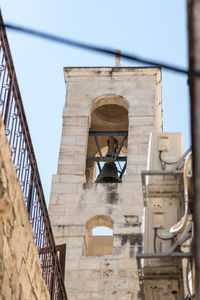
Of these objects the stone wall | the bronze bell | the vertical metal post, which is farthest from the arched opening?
the vertical metal post

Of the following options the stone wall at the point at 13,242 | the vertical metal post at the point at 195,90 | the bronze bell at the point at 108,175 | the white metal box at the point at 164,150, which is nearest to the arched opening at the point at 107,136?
the bronze bell at the point at 108,175

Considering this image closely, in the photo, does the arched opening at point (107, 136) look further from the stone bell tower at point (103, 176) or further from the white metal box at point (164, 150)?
the white metal box at point (164, 150)

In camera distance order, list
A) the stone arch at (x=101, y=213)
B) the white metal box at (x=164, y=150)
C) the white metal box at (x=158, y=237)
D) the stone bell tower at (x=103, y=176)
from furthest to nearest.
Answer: the stone arch at (x=101, y=213)
the stone bell tower at (x=103, y=176)
the white metal box at (x=164, y=150)
the white metal box at (x=158, y=237)

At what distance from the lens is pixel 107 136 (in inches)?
658

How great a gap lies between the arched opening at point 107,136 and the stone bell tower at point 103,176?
23 millimetres

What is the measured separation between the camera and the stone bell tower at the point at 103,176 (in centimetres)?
1273

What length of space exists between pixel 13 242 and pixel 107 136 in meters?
10.9

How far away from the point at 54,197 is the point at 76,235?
111 centimetres

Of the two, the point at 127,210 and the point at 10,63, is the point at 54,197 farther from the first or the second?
the point at 10,63

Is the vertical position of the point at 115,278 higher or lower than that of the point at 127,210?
lower

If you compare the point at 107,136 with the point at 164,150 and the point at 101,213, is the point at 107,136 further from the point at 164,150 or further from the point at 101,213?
the point at 164,150

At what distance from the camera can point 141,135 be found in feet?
48.7

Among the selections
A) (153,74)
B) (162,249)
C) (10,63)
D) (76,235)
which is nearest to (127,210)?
(76,235)

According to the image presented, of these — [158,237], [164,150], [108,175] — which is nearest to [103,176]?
[108,175]
